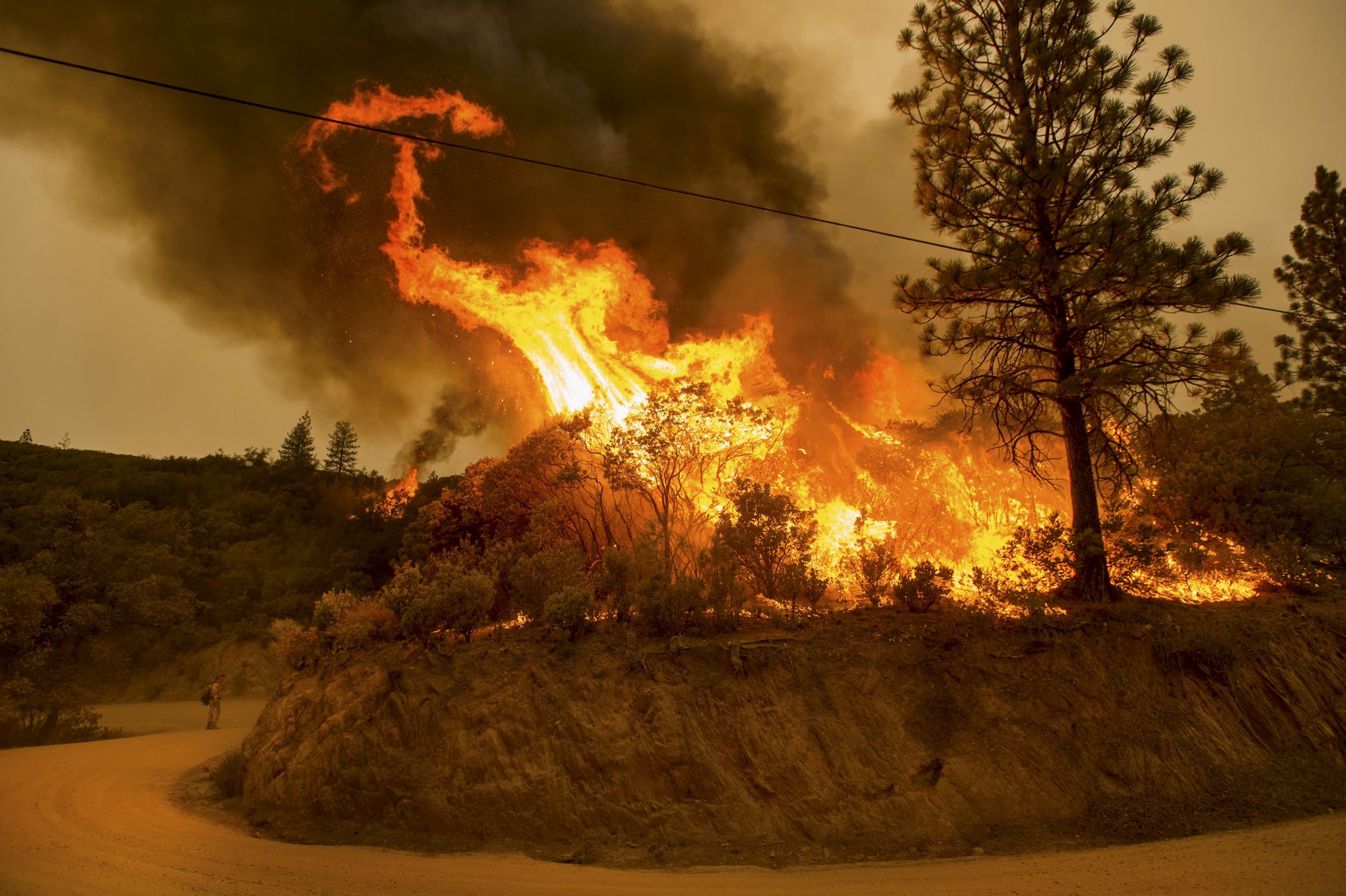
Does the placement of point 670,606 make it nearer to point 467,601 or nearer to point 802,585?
point 802,585

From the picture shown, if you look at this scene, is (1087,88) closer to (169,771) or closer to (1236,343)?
(1236,343)

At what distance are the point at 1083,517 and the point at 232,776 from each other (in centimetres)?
1530

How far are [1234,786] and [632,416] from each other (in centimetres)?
1243

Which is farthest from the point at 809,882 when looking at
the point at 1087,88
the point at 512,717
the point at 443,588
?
the point at 1087,88

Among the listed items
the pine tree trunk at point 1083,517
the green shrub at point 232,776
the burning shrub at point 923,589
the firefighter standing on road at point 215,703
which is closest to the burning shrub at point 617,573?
the burning shrub at point 923,589

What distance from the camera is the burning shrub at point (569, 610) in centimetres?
1040

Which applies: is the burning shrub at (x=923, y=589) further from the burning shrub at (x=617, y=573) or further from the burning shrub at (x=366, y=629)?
the burning shrub at (x=366, y=629)

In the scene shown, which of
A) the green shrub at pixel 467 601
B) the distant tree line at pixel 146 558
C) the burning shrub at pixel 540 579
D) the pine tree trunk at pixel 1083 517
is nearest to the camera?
the green shrub at pixel 467 601

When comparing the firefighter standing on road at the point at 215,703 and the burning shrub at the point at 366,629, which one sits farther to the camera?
the firefighter standing on road at the point at 215,703

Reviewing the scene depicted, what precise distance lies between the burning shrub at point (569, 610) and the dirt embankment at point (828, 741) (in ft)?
1.27

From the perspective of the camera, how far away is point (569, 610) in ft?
34.1

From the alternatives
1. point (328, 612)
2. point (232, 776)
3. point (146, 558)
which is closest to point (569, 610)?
point (328, 612)

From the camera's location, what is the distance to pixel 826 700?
9234 mm

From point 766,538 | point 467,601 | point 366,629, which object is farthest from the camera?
point 766,538
